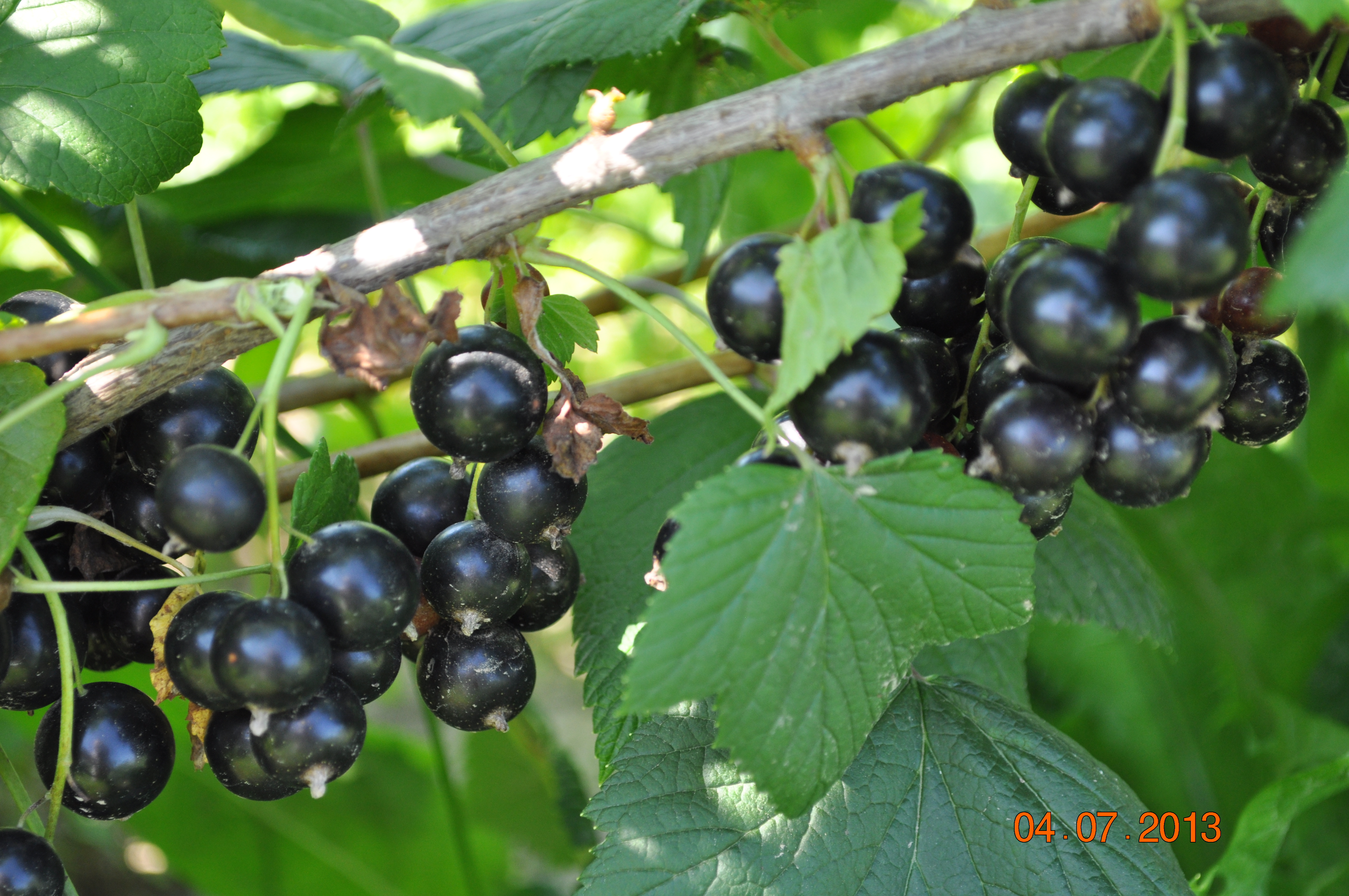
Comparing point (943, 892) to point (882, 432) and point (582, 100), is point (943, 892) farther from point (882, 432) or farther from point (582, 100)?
point (582, 100)

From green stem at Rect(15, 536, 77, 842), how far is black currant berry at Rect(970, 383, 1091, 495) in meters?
0.58

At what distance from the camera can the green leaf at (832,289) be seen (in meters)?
0.52

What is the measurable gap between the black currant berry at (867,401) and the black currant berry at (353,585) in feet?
0.88

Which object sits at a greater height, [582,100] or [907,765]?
[582,100]

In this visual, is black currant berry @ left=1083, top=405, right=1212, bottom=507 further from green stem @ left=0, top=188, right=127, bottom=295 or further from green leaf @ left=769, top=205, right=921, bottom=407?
green stem @ left=0, top=188, right=127, bottom=295

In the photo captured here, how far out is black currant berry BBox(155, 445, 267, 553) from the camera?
20.6 inches

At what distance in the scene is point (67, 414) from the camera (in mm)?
611

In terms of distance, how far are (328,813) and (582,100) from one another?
45.6 inches

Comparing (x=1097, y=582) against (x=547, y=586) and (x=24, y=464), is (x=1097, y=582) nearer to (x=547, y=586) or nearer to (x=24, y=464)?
(x=547, y=586)

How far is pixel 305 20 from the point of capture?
629 millimetres

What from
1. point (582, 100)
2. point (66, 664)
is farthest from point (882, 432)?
point (582, 100)

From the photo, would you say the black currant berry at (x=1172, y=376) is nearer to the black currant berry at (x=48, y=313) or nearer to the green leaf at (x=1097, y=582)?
the green leaf at (x=1097, y=582)

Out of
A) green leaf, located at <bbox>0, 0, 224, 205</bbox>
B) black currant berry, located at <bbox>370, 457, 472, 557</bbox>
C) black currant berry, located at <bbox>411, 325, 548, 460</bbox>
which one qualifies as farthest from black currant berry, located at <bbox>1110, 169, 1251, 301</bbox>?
green leaf, located at <bbox>0, 0, 224, 205</bbox>

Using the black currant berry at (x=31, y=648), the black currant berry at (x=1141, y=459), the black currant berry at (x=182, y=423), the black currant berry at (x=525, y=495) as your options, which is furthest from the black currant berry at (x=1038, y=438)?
Result: the black currant berry at (x=31, y=648)
